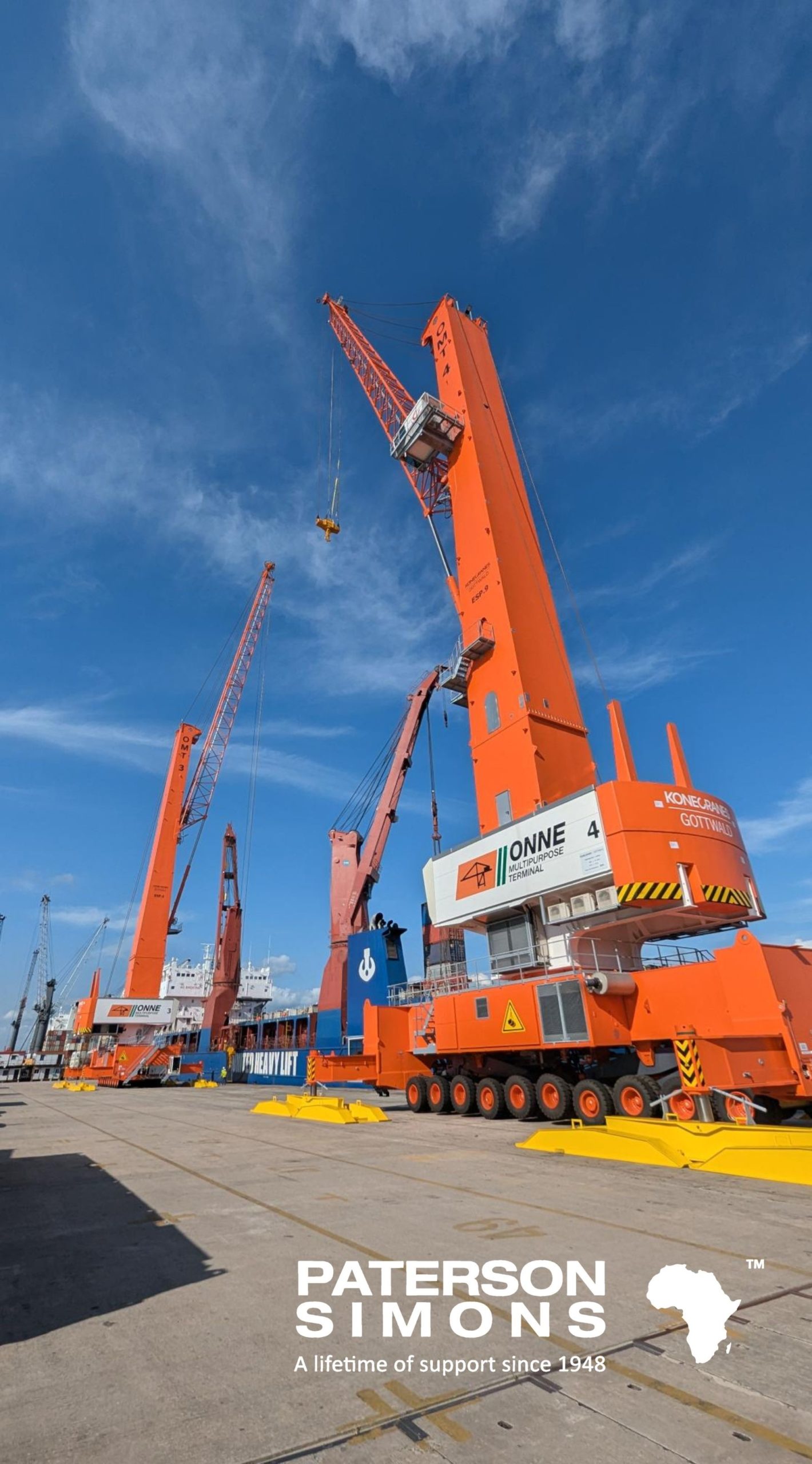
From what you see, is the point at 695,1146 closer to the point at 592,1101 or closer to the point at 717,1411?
the point at 592,1101

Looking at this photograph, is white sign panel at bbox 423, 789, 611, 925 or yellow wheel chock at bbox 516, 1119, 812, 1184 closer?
yellow wheel chock at bbox 516, 1119, 812, 1184

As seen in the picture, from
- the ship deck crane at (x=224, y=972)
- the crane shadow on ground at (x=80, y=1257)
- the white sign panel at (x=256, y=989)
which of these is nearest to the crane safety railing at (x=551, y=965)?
the crane shadow on ground at (x=80, y=1257)

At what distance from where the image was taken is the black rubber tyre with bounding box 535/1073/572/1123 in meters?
14.9

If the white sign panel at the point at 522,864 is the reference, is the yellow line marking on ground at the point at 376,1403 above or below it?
below

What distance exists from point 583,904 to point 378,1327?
1321 centimetres

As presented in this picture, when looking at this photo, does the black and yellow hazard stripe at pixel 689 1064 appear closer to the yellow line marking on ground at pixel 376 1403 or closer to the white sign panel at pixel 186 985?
the yellow line marking on ground at pixel 376 1403

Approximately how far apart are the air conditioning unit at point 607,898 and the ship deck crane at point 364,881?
2100 centimetres

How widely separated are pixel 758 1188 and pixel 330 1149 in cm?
722

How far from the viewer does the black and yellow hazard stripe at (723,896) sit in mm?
15896

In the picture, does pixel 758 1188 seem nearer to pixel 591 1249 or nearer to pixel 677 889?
pixel 591 1249

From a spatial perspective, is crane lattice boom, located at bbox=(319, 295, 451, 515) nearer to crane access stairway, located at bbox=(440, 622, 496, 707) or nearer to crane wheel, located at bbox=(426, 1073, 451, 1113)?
crane access stairway, located at bbox=(440, 622, 496, 707)

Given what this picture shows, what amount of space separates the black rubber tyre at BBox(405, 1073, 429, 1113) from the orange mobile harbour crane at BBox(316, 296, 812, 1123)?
75mm

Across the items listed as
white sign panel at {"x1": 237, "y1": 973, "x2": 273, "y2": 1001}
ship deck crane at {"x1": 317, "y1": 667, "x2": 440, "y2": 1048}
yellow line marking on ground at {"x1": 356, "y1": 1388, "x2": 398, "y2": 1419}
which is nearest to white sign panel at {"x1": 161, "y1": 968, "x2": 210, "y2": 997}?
white sign panel at {"x1": 237, "y1": 973, "x2": 273, "y2": 1001}

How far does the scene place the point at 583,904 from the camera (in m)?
16.9
